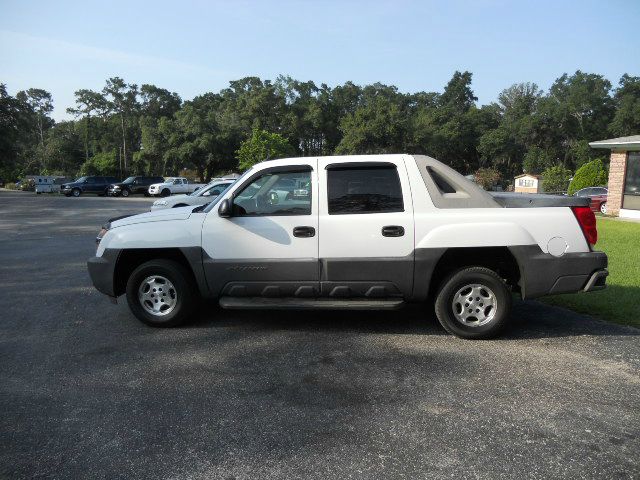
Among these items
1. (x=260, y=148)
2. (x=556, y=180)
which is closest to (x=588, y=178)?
(x=556, y=180)

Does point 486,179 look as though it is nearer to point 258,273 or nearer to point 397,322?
point 397,322

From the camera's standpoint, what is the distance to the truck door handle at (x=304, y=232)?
5062 millimetres

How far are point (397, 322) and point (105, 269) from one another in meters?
3.34

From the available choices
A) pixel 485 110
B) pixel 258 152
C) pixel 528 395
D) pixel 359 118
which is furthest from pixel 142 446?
pixel 485 110

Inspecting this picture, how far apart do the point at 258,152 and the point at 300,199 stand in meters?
39.4

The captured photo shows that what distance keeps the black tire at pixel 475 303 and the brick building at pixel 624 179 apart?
1999 cm

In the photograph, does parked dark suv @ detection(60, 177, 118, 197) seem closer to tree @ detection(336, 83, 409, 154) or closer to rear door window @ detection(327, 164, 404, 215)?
tree @ detection(336, 83, 409, 154)

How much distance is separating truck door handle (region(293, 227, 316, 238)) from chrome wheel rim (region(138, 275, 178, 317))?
5.09ft

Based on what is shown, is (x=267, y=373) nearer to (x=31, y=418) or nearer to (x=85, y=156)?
(x=31, y=418)

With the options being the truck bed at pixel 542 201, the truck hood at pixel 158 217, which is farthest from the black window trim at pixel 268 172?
the truck bed at pixel 542 201

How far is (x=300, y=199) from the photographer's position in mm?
5227

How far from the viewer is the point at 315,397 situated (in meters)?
3.79

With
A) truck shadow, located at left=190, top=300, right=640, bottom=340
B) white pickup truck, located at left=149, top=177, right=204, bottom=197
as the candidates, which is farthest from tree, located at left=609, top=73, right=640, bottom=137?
truck shadow, located at left=190, top=300, right=640, bottom=340

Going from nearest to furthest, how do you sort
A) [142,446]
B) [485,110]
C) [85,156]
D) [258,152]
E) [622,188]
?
1. [142,446]
2. [622,188]
3. [258,152]
4. [85,156]
5. [485,110]
